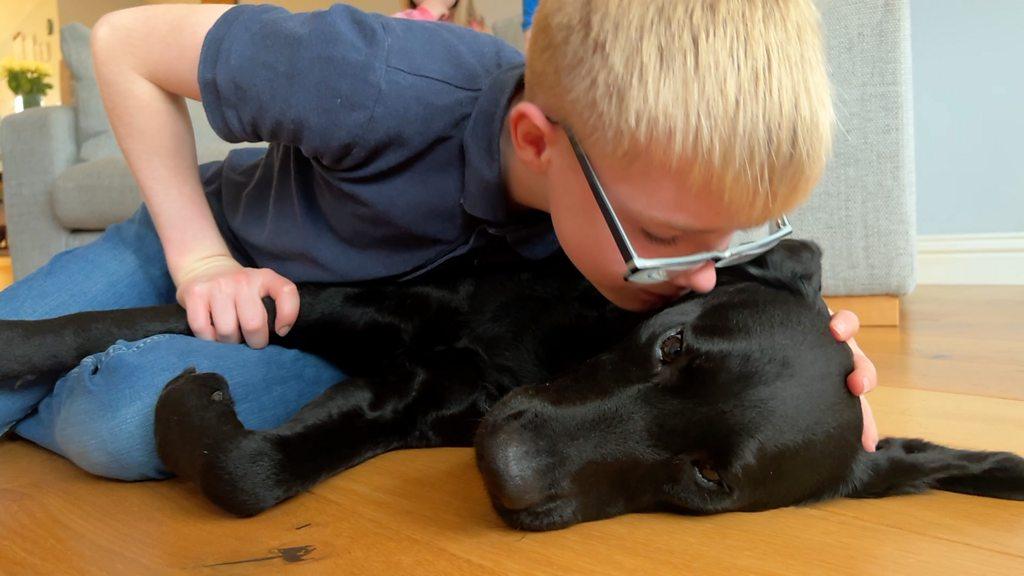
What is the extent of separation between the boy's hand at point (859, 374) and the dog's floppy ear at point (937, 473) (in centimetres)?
2

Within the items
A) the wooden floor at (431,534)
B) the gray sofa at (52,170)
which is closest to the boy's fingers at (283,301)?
the wooden floor at (431,534)

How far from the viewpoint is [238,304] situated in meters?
1.12

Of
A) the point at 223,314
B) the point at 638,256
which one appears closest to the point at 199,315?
the point at 223,314

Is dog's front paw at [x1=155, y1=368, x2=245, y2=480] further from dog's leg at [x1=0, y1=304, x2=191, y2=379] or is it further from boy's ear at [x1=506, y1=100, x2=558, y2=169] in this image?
boy's ear at [x1=506, y1=100, x2=558, y2=169]

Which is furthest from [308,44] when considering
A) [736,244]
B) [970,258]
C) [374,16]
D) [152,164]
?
[970,258]

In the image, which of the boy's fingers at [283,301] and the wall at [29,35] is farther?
the wall at [29,35]

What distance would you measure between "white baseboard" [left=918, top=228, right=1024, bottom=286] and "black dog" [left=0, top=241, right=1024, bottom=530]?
2.37 metres

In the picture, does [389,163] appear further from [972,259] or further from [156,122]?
[972,259]

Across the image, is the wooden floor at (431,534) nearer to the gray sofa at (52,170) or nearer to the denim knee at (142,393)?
the denim knee at (142,393)

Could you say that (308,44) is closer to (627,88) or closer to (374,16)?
(374,16)

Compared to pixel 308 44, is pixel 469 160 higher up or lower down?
lower down

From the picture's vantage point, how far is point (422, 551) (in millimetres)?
779

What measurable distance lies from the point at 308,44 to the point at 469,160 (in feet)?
0.84

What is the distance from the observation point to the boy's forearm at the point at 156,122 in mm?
1210
